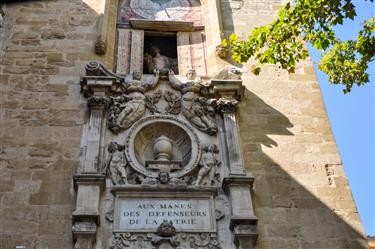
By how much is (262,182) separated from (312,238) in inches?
49.1

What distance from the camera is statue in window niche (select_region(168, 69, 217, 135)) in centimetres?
937

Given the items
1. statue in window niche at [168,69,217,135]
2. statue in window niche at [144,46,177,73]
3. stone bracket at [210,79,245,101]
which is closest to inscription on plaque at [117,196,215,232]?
statue in window niche at [168,69,217,135]

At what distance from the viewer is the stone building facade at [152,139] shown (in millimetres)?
8016

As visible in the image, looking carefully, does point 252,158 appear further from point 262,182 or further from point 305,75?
point 305,75

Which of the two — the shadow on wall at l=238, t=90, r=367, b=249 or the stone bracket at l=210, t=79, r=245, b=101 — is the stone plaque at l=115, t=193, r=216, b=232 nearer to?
the shadow on wall at l=238, t=90, r=367, b=249

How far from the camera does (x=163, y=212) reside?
26.7 ft

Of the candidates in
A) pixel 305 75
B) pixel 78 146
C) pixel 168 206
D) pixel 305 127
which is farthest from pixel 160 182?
pixel 305 75

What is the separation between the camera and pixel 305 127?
381 inches

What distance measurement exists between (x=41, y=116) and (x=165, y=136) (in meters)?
2.27

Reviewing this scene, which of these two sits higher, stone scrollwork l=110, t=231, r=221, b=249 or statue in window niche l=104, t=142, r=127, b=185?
statue in window niche l=104, t=142, r=127, b=185

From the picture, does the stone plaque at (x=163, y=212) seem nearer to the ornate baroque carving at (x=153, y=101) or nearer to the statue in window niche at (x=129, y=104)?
the statue in window niche at (x=129, y=104)

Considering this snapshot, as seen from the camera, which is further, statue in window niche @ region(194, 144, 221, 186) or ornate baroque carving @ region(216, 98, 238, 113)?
ornate baroque carving @ region(216, 98, 238, 113)

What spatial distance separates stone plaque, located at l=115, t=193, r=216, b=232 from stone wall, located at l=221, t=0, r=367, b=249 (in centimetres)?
88

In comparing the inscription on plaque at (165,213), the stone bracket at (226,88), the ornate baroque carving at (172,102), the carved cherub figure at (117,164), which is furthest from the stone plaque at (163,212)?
the stone bracket at (226,88)
